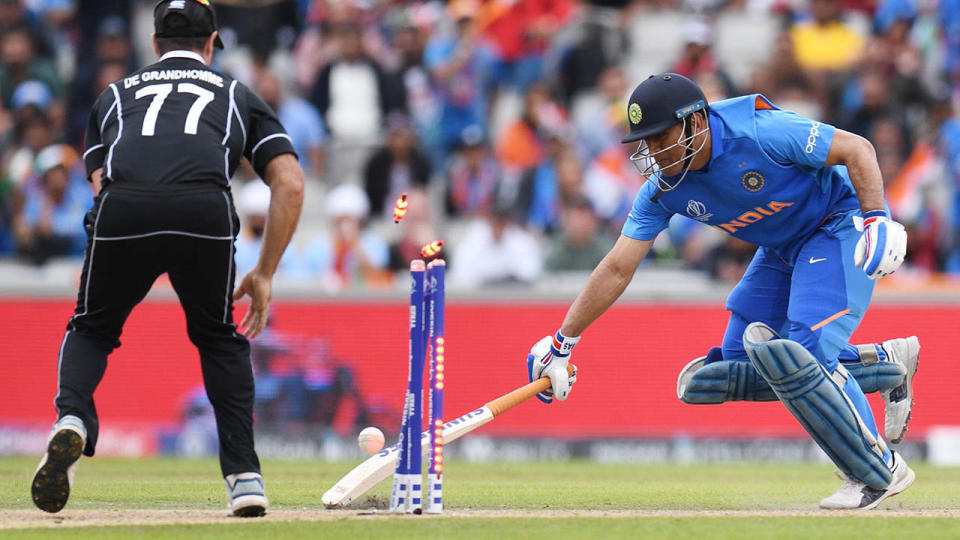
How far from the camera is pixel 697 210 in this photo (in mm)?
7082

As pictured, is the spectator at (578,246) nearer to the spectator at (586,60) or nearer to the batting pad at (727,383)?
the spectator at (586,60)

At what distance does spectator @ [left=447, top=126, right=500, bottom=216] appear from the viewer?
1453 cm

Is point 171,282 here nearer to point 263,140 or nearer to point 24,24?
point 263,140

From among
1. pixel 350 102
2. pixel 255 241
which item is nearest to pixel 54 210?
pixel 255 241

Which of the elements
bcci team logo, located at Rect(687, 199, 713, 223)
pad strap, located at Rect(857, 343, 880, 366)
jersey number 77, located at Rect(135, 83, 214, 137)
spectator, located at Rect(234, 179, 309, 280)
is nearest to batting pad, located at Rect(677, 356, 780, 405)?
pad strap, located at Rect(857, 343, 880, 366)

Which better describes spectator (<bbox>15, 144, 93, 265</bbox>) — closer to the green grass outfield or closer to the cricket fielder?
the green grass outfield

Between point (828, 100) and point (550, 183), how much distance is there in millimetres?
3307

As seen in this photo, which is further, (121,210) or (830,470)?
(830,470)

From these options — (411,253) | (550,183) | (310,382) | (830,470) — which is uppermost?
(550,183)

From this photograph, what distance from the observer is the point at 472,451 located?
39.7 feet

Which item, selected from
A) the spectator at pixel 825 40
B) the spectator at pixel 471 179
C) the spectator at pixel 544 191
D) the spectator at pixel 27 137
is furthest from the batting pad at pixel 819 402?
the spectator at pixel 27 137

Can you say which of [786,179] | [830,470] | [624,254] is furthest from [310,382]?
[786,179]

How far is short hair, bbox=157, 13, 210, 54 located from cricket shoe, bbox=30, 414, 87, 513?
1736 mm

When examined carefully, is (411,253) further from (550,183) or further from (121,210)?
(121,210)
